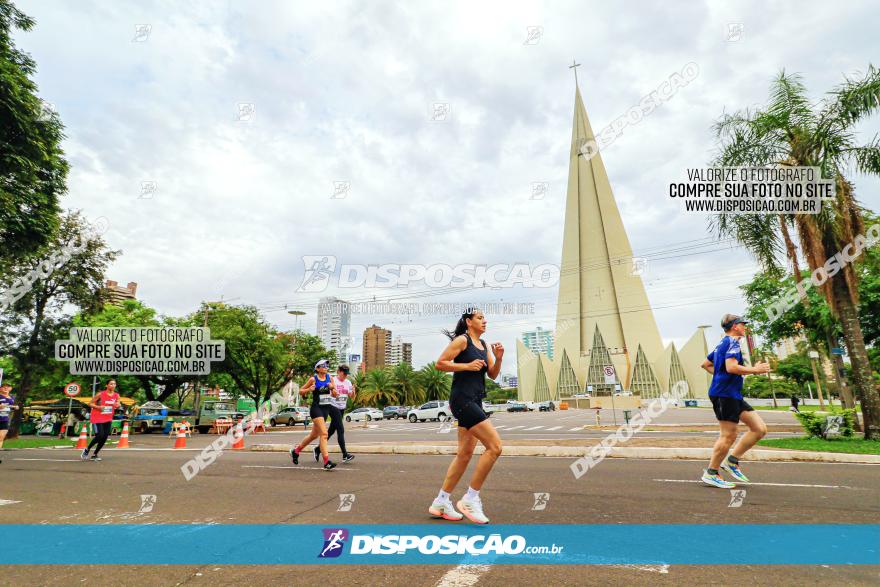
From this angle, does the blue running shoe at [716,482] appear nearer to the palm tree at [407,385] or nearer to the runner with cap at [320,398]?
the runner with cap at [320,398]

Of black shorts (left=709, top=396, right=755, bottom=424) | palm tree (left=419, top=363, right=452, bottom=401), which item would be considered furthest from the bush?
palm tree (left=419, top=363, right=452, bottom=401)

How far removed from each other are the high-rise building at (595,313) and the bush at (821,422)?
238 ft

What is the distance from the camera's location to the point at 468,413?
13.1ft

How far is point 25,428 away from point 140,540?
3507 centimetres

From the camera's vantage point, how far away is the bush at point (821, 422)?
10.8 m

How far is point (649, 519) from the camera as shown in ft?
13.4

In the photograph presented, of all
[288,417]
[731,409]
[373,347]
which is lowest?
[288,417]

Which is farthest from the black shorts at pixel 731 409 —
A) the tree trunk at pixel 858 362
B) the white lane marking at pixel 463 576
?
the tree trunk at pixel 858 362

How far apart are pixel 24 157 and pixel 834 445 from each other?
65.2 feet

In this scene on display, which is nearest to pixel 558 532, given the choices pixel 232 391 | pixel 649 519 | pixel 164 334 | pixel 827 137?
pixel 649 519

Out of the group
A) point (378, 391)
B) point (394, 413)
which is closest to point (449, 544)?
point (394, 413)

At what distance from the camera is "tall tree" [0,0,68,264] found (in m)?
10.7

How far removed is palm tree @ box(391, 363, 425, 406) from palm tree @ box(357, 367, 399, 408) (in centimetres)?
86

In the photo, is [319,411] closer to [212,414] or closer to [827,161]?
[827,161]
